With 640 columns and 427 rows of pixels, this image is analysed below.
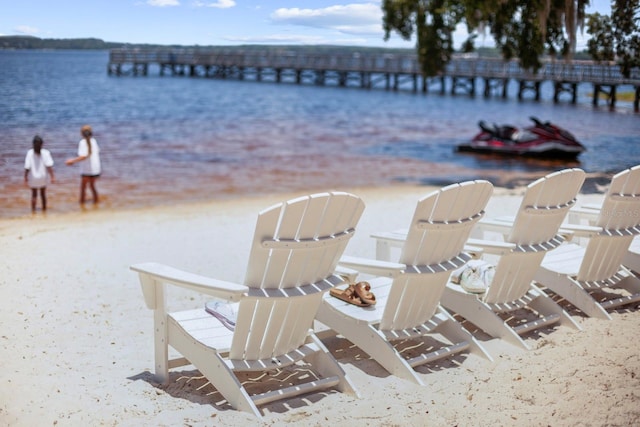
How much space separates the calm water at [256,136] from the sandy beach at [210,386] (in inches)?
244

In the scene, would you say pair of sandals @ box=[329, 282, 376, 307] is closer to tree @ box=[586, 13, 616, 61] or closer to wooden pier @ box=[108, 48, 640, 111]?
tree @ box=[586, 13, 616, 61]

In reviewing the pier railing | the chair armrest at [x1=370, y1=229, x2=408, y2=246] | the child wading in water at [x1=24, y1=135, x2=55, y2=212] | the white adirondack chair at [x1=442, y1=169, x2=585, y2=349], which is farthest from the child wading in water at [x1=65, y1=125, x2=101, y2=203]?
the pier railing

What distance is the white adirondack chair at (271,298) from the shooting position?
315cm

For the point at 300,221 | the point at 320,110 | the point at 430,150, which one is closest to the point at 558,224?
the point at 300,221

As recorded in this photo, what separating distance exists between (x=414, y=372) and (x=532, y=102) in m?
35.8

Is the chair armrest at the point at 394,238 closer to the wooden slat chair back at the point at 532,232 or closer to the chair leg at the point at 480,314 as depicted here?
the chair leg at the point at 480,314

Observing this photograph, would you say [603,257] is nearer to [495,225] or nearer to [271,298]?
[495,225]

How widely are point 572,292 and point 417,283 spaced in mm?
1413

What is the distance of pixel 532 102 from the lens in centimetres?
3775

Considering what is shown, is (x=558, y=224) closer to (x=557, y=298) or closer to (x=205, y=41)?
(x=557, y=298)

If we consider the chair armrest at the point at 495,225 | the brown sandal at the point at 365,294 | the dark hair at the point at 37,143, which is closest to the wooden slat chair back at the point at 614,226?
the chair armrest at the point at 495,225

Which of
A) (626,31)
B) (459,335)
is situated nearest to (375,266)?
(459,335)

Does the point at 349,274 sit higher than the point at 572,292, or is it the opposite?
the point at 349,274

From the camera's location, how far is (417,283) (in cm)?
373
